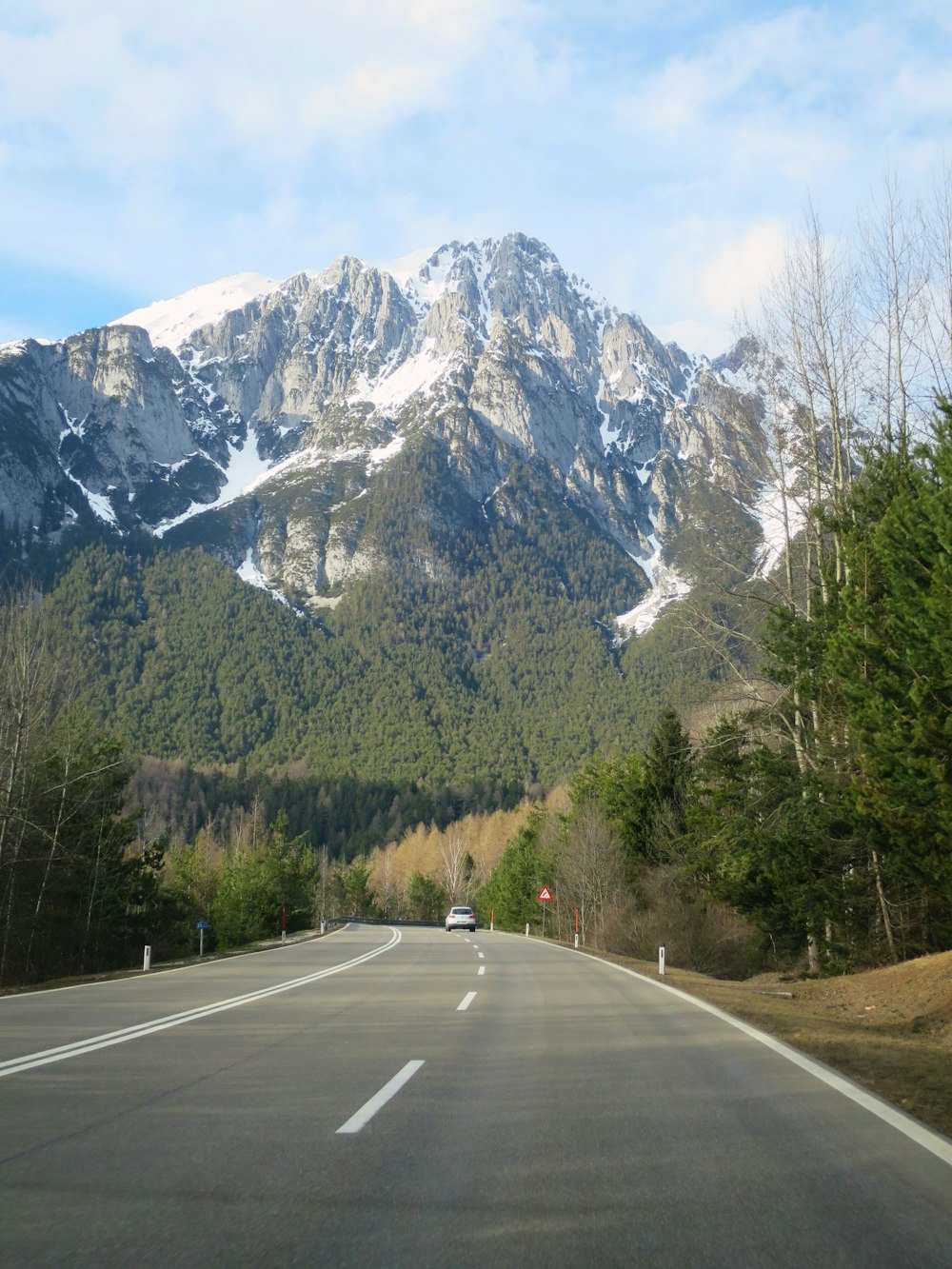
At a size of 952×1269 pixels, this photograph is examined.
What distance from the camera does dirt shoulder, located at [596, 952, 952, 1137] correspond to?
805cm

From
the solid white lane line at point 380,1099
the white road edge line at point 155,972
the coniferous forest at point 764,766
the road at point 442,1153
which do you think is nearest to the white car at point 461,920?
the coniferous forest at point 764,766

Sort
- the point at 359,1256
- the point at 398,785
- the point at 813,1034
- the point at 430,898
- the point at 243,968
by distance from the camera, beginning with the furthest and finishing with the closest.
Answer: the point at 398,785 < the point at 430,898 < the point at 243,968 < the point at 813,1034 < the point at 359,1256

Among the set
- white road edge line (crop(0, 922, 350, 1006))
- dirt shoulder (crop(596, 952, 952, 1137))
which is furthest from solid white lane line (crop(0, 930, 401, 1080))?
dirt shoulder (crop(596, 952, 952, 1137))

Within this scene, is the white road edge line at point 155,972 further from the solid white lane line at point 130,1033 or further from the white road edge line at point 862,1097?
the white road edge line at point 862,1097

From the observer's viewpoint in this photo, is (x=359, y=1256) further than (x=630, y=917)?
No

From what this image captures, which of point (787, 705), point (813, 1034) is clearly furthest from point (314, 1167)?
point (787, 705)

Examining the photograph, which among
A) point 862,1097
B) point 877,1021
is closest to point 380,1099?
point 862,1097

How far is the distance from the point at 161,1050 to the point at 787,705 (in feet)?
56.0

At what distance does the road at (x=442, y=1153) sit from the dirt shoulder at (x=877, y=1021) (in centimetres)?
61

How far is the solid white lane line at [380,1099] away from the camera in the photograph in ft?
20.4

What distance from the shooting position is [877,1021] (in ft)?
47.7

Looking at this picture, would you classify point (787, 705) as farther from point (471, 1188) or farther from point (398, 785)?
point (398, 785)

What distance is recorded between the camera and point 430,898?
4439 inches

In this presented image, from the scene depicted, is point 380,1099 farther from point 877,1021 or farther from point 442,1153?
point 877,1021
